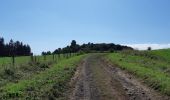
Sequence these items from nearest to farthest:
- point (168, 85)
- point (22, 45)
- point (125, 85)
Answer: point (168, 85) → point (125, 85) → point (22, 45)

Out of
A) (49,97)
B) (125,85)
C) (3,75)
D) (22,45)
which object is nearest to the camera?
(49,97)

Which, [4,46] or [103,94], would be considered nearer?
[103,94]

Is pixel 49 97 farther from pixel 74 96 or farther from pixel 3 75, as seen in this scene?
pixel 3 75

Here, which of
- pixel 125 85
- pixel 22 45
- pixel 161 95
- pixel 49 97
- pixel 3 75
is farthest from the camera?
pixel 22 45

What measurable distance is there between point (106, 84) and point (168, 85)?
4.79 m

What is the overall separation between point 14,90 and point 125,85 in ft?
25.1

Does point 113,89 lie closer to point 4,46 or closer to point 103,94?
point 103,94

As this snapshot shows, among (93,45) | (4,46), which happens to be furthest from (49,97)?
(93,45)

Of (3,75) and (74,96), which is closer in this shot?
(74,96)

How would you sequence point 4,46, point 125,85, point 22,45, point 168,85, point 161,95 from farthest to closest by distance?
1. point 22,45
2. point 4,46
3. point 125,85
4. point 168,85
5. point 161,95

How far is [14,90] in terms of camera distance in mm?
18953

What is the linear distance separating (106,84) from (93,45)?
461 feet

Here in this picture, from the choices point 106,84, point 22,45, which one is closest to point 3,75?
point 106,84

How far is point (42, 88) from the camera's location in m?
20.6
